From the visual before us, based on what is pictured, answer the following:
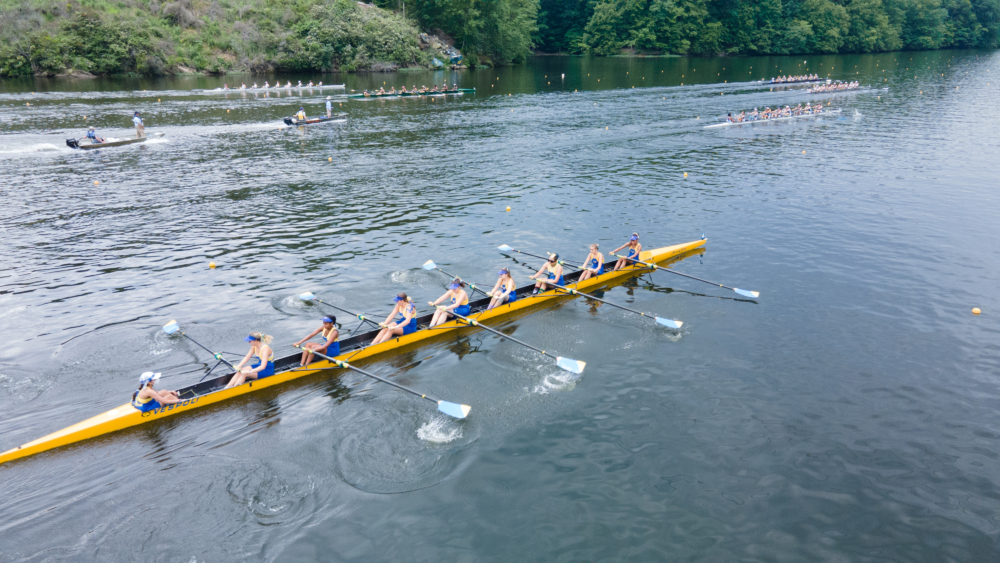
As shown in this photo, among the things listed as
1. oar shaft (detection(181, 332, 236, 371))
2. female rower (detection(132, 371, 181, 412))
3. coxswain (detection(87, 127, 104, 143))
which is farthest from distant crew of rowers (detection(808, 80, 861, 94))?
female rower (detection(132, 371, 181, 412))

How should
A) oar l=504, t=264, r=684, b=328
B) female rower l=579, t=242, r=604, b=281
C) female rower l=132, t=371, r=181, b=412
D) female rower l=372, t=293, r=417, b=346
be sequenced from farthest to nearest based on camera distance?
female rower l=579, t=242, r=604, b=281, oar l=504, t=264, r=684, b=328, female rower l=372, t=293, r=417, b=346, female rower l=132, t=371, r=181, b=412

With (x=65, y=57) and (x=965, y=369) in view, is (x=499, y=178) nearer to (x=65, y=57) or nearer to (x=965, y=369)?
(x=965, y=369)

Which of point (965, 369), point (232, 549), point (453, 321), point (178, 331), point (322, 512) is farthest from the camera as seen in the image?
point (453, 321)

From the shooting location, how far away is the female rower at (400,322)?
1546 centimetres

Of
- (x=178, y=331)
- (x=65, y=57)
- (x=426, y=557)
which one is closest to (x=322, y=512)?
(x=426, y=557)

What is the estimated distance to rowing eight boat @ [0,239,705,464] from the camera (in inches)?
455

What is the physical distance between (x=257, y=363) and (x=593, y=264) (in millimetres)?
11411

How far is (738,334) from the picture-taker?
16.7m

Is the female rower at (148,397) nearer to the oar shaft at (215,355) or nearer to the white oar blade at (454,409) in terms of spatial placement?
the oar shaft at (215,355)

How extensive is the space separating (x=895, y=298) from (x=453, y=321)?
1442cm

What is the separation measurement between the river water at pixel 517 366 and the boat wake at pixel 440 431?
0.25ft

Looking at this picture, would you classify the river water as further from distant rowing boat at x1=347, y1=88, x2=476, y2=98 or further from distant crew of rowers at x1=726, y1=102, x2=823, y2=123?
distant rowing boat at x1=347, y1=88, x2=476, y2=98

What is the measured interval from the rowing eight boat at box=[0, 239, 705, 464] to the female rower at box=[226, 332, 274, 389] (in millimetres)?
143

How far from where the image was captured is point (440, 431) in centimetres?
1242
